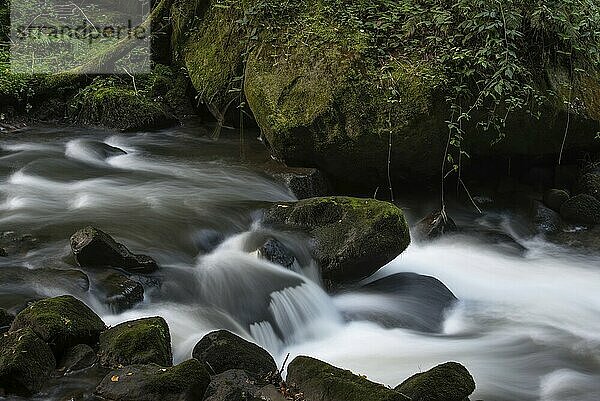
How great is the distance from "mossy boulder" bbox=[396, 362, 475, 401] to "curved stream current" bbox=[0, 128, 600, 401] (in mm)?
762

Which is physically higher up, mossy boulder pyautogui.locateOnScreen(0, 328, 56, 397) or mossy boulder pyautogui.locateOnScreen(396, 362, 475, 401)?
mossy boulder pyautogui.locateOnScreen(396, 362, 475, 401)

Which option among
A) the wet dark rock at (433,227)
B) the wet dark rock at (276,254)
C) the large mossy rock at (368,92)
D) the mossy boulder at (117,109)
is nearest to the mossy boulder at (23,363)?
the wet dark rock at (276,254)

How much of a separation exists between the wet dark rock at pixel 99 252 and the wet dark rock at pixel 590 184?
5.54m

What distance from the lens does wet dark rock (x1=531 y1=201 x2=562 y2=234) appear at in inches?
319

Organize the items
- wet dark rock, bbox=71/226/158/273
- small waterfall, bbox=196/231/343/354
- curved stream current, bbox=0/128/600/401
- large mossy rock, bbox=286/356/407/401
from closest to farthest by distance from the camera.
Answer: large mossy rock, bbox=286/356/407/401 → curved stream current, bbox=0/128/600/401 → wet dark rock, bbox=71/226/158/273 → small waterfall, bbox=196/231/343/354

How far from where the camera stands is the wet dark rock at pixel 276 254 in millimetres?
6191

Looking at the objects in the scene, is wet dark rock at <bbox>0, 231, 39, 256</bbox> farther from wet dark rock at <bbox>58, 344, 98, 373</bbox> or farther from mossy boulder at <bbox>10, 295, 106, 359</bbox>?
wet dark rock at <bbox>58, 344, 98, 373</bbox>

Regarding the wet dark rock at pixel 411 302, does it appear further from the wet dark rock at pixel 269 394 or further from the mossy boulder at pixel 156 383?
the mossy boulder at pixel 156 383

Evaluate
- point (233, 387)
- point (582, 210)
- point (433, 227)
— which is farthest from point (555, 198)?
point (233, 387)

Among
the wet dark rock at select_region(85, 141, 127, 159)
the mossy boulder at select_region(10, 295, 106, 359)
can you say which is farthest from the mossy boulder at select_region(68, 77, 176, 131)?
the mossy boulder at select_region(10, 295, 106, 359)

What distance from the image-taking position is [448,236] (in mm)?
7809

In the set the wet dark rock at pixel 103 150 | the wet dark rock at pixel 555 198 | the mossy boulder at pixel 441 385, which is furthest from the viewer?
the wet dark rock at pixel 103 150

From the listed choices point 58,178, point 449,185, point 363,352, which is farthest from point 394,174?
point 58,178

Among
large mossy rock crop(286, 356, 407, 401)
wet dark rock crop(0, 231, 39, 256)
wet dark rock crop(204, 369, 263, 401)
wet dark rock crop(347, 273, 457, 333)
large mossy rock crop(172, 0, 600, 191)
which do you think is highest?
large mossy rock crop(172, 0, 600, 191)
